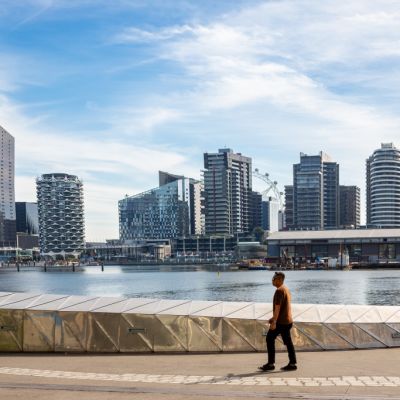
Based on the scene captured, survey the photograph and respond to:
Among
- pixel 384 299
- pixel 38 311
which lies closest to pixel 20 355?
pixel 38 311

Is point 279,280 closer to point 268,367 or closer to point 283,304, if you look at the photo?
point 283,304

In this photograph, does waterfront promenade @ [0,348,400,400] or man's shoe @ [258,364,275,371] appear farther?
man's shoe @ [258,364,275,371]

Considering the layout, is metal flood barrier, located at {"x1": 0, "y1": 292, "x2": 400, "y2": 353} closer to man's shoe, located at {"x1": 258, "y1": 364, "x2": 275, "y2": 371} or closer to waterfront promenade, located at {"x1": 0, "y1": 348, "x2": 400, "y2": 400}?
waterfront promenade, located at {"x1": 0, "y1": 348, "x2": 400, "y2": 400}

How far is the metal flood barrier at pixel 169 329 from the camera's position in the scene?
15.9 metres

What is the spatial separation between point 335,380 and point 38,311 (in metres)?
8.61

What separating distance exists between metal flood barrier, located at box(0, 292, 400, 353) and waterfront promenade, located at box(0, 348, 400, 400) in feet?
1.93

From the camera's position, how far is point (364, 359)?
46.3ft

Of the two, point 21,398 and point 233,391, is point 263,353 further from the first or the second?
point 21,398

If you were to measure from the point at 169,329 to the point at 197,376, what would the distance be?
153 inches

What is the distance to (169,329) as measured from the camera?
52.7 feet

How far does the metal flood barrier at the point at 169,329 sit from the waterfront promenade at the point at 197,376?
0.59 metres

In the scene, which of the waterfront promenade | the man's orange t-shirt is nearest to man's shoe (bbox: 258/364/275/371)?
the waterfront promenade

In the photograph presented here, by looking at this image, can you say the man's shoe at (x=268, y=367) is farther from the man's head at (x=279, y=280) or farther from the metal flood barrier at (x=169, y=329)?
the metal flood barrier at (x=169, y=329)

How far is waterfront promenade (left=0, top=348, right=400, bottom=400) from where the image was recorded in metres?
10.6
